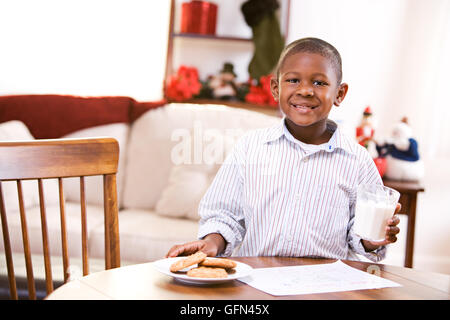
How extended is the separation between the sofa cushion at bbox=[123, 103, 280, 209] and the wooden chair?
5.05 ft

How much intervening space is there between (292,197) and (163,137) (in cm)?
156

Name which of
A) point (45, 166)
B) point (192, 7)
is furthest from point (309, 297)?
point (192, 7)

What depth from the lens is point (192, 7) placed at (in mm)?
3248

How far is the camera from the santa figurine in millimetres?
2752

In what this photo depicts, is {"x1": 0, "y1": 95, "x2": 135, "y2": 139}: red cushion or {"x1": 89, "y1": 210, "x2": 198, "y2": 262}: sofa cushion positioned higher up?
{"x1": 0, "y1": 95, "x2": 135, "y2": 139}: red cushion

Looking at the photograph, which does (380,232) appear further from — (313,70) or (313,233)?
(313,70)

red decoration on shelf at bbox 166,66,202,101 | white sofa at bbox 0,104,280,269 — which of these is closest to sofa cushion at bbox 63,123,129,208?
white sofa at bbox 0,104,280,269

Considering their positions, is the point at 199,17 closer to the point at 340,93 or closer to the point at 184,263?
the point at 340,93

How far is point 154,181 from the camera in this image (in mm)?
2762

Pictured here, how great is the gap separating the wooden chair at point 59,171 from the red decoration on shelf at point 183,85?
82.1 inches

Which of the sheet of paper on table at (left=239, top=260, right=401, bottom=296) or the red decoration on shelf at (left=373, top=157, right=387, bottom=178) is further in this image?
the red decoration on shelf at (left=373, top=157, right=387, bottom=178)

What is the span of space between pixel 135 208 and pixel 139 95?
963 mm

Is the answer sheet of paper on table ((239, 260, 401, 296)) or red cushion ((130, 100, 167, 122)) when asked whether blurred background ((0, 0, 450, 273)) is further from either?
sheet of paper on table ((239, 260, 401, 296))

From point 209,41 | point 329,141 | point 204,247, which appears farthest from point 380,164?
point 204,247
